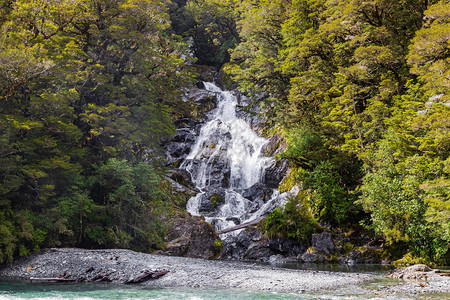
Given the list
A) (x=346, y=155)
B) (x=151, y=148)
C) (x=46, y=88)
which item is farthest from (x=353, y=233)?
(x=46, y=88)

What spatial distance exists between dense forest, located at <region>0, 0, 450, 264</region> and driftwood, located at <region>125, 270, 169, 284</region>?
539 centimetres

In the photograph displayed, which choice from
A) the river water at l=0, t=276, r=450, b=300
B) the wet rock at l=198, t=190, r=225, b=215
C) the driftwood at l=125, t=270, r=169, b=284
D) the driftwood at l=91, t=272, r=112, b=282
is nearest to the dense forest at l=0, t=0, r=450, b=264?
the river water at l=0, t=276, r=450, b=300

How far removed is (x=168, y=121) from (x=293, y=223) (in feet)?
32.4

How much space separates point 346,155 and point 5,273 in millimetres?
16766

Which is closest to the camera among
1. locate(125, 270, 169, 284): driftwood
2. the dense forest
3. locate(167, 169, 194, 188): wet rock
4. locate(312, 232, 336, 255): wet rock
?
locate(125, 270, 169, 284): driftwood

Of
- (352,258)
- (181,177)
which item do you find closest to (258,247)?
(352,258)

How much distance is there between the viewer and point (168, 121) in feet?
66.5

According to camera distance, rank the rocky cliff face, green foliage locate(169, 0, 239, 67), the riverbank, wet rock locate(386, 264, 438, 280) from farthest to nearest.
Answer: green foliage locate(169, 0, 239, 67), the rocky cliff face, wet rock locate(386, 264, 438, 280), the riverbank

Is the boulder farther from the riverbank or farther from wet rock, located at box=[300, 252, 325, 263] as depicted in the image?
the riverbank

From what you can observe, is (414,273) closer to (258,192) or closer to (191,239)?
(191,239)

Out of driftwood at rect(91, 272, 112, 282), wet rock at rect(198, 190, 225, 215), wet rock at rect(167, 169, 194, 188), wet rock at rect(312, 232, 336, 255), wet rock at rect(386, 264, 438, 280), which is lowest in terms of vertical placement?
driftwood at rect(91, 272, 112, 282)

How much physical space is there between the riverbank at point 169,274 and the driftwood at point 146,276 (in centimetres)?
13

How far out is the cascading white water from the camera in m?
24.1

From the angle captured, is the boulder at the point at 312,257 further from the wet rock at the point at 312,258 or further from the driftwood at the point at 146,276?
the driftwood at the point at 146,276
